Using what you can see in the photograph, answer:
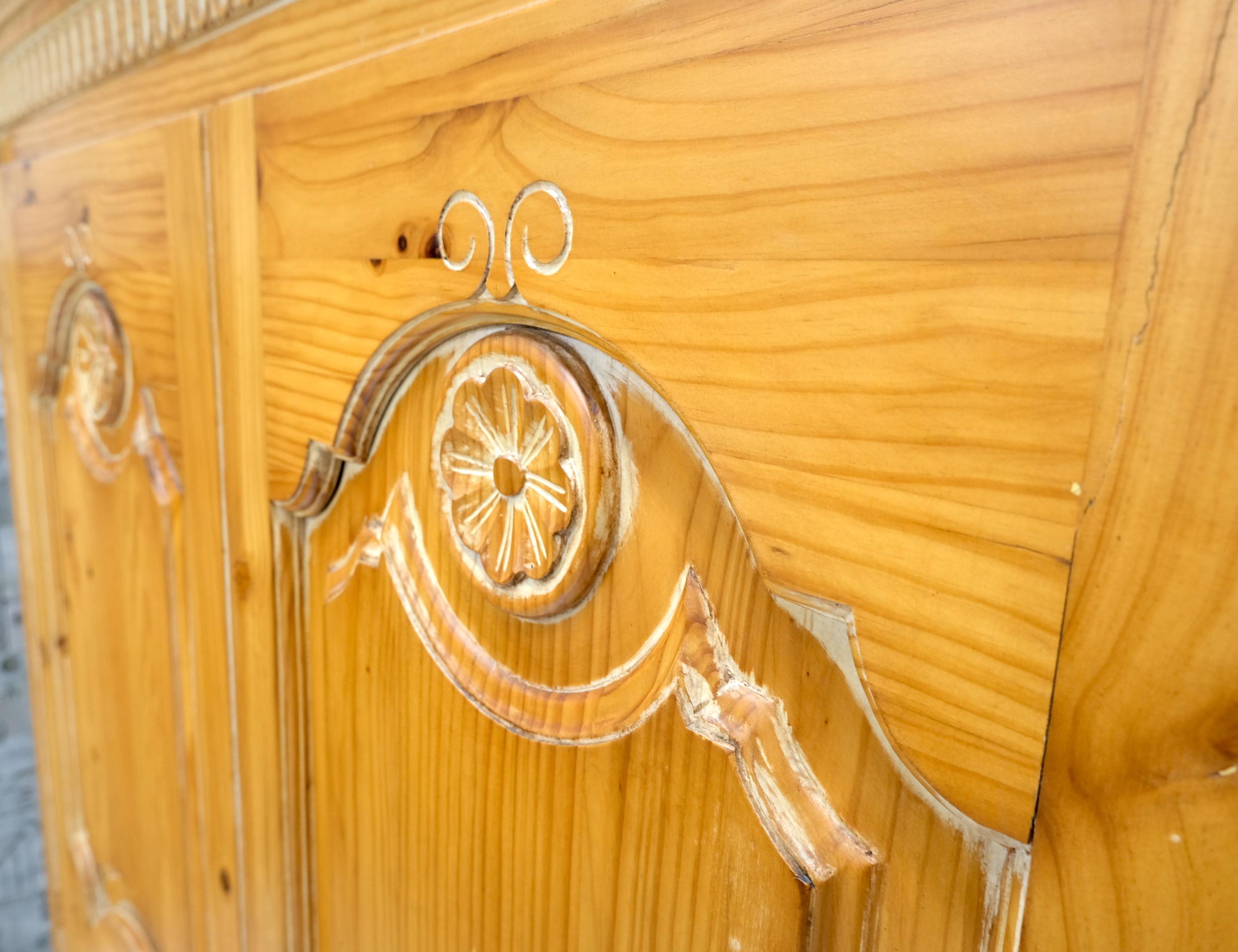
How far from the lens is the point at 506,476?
31 centimetres

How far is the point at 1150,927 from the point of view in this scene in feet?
0.59

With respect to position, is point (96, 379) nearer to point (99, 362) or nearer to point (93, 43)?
point (99, 362)

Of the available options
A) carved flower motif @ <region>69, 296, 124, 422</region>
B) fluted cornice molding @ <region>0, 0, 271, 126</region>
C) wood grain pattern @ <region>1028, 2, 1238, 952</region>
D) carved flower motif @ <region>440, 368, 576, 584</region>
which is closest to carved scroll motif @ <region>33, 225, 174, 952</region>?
carved flower motif @ <region>69, 296, 124, 422</region>

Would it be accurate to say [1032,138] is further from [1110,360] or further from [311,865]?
[311,865]

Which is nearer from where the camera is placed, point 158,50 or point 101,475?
point 158,50

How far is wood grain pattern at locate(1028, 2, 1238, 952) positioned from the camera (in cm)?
15

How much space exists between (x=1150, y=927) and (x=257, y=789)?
1.52ft

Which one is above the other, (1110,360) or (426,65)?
(426,65)

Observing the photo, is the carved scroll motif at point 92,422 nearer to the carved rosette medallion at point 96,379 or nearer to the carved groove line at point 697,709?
the carved rosette medallion at point 96,379

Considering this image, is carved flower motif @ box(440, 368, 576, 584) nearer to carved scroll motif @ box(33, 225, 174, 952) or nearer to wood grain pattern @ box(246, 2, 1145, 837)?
wood grain pattern @ box(246, 2, 1145, 837)

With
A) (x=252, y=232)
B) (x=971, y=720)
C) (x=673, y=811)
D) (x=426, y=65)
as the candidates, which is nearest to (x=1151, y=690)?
(x=971, y=720)

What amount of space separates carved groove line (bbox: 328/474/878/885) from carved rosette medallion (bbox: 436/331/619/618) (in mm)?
34

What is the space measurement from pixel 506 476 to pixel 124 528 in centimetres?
43

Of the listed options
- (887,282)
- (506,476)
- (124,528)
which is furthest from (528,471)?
(124,528)
